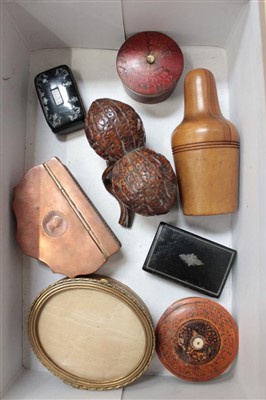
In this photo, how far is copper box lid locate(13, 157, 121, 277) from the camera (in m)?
0.95

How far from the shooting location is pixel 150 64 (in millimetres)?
975

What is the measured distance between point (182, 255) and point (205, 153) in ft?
0.89

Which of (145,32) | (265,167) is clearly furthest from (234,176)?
(145,32)

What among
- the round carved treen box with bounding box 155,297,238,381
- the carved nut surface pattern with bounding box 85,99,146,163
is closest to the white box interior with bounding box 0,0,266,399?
the round carved treen box with bounding box 155,297,238,381

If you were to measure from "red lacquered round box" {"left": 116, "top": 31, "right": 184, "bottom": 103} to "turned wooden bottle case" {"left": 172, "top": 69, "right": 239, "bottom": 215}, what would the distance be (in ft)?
0.20

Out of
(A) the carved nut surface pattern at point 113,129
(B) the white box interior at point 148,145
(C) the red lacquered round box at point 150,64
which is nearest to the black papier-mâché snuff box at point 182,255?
(B) the white box interior at point 148,145

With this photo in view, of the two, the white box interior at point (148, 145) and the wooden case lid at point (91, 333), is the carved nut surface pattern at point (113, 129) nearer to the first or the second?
the white box interior at point (148, 145)

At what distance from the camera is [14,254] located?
3.36 feet

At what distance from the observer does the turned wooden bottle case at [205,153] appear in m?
0.89

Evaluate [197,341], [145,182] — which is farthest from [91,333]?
[145,182]

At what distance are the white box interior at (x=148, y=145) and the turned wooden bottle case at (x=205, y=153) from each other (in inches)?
1.9

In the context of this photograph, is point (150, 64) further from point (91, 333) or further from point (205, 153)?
point (91, 333)

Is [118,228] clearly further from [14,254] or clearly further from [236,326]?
[236,326]

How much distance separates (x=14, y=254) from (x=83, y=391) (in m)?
0.38
